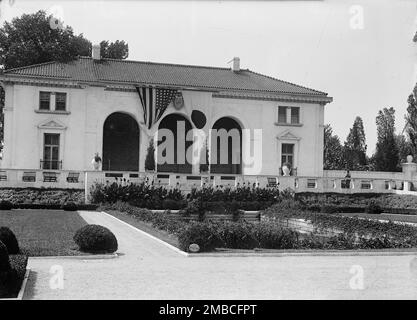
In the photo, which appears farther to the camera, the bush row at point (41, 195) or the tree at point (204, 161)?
the tree at point (204, 161)

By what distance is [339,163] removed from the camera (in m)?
75.5

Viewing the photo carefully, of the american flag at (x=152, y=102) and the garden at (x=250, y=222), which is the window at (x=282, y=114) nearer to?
the american flag at (x=152, y=102)

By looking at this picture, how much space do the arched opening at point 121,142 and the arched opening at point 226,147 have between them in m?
6.10

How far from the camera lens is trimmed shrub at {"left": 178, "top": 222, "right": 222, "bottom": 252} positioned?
16.8 metres

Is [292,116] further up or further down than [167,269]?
further up

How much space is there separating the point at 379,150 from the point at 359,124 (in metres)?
13.4

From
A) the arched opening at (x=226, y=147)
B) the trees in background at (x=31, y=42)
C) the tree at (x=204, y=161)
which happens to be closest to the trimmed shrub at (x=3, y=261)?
the tree at (x=204, y=161)

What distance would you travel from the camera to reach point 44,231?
813 inches

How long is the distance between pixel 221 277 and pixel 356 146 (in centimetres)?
6119

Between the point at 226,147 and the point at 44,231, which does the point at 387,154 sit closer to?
the point at 226,147

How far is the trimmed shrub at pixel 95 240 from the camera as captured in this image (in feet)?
52.1

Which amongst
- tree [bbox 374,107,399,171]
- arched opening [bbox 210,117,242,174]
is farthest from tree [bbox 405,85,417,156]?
arched opening [bbox 210,117,242,174]
